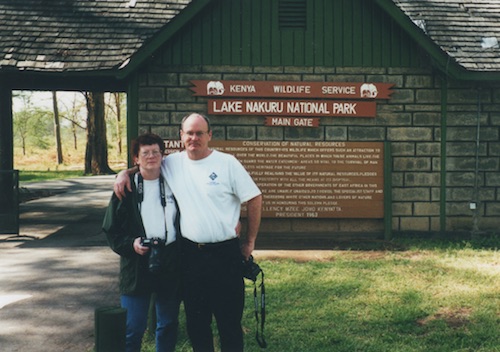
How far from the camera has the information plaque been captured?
1177 centimetres

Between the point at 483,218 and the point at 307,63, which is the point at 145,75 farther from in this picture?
the point at 483,218

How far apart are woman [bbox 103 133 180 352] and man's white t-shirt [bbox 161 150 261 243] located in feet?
0.28

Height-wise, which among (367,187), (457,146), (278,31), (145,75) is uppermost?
(278,31)

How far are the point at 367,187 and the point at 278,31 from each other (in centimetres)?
342

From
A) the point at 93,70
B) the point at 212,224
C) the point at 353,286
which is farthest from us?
the point at 93,70

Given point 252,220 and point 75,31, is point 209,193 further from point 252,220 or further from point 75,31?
point 75,31

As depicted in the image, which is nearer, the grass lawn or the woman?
the woman

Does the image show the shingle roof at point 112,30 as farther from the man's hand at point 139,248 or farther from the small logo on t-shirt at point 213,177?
the man's hand at point 139,248

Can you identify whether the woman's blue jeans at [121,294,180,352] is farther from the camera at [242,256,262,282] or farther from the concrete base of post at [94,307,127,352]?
the concrete base of post at [94,307,127,352]

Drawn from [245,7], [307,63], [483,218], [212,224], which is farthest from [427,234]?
[212,224]

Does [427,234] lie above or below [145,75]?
below

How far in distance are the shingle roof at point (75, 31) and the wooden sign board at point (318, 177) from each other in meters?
2.88

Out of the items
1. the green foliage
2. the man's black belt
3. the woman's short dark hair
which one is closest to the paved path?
the man's black belt

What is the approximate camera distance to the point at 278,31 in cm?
1193
